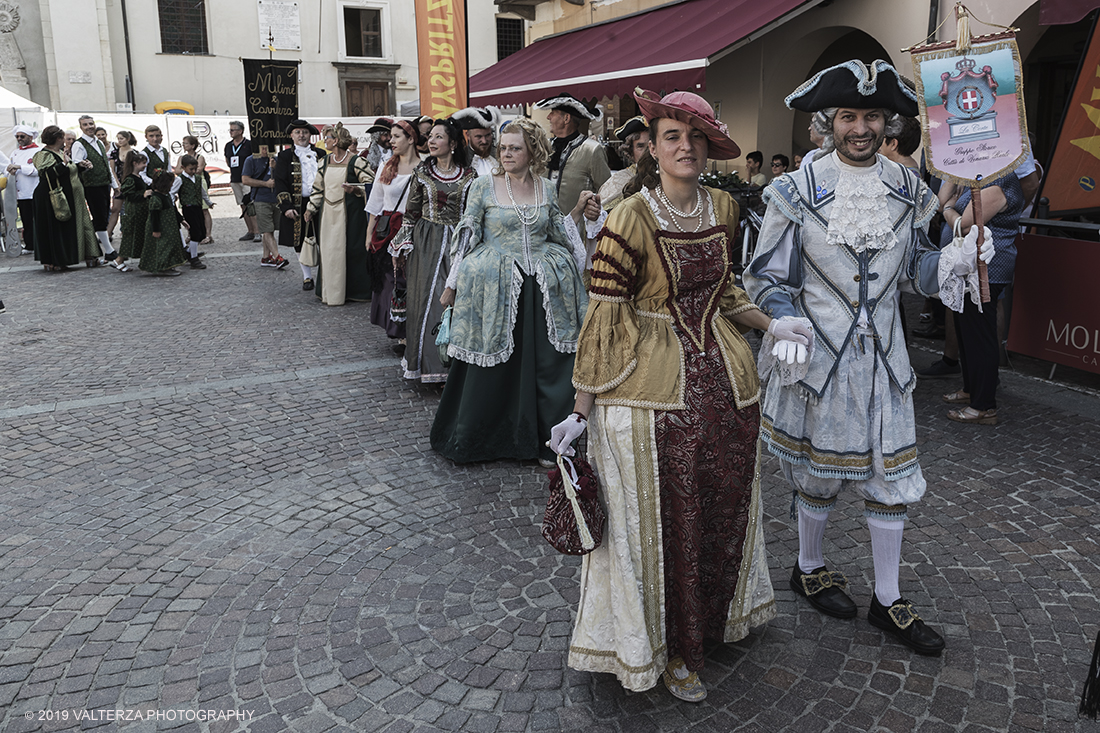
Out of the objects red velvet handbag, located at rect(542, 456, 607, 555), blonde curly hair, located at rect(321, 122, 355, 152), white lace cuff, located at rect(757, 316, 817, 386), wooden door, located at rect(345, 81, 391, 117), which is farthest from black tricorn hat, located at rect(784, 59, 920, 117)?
wooden door, located at rect(345, 81, 391, 117)

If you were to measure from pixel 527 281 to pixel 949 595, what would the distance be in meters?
2.73

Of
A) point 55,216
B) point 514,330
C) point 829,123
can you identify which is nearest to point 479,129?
point 514,330

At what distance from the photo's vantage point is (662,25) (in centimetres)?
1138

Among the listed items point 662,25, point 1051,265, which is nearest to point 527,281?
point 1051,265

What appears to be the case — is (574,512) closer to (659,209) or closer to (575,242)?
(659,209)

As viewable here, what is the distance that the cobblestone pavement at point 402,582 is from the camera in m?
2.89

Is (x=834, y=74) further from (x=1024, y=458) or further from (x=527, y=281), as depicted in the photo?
(x=1024, y=458)

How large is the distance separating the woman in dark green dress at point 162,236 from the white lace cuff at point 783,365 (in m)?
10.7

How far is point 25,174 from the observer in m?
12.9

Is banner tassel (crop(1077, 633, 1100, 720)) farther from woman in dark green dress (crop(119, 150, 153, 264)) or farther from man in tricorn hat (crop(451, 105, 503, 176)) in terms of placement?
woman in dark green dress (crop(119, 150, 153, 264))

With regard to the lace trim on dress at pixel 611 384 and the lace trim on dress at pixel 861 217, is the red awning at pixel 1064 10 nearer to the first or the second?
the lace trim on dress at pixel 861 217

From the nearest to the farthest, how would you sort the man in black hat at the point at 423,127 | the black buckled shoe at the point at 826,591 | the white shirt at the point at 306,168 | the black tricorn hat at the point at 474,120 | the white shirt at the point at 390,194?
the black buckled shoe at the point at 826,591 → the black tricorn hat at the point at 474,120 → the white shirt at the point at 390,194 → the man in black hat at the point at 423,127 → the white shirt at the point at 306,168

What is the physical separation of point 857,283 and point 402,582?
7.28 feet

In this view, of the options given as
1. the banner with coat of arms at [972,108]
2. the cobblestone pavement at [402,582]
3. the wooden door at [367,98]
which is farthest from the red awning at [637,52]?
the wooden door at [367,98]
